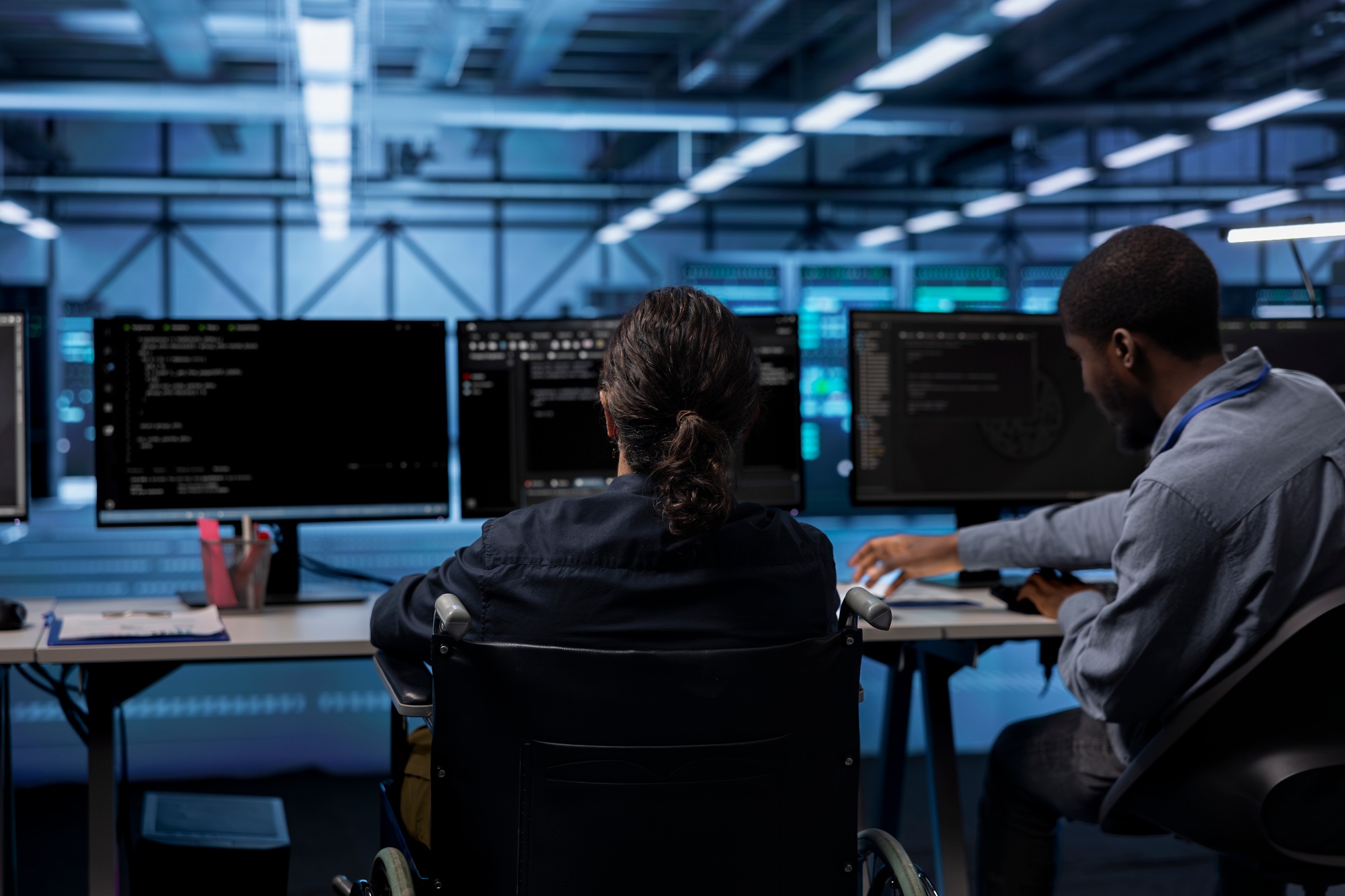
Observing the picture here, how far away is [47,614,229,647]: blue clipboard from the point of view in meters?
1.76

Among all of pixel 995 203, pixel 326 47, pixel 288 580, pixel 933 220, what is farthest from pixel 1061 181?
pixel 288 580

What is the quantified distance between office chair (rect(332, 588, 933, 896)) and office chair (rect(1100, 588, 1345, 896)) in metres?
0.60

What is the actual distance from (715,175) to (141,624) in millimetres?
6578

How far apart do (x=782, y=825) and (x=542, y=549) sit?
0.37 meters

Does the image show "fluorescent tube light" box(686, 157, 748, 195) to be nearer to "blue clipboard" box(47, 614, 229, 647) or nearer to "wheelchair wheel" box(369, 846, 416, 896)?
"blue clipboard" box(47, 614, 229, 647)

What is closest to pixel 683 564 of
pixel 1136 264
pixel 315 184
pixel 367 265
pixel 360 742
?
pixel 1136 264

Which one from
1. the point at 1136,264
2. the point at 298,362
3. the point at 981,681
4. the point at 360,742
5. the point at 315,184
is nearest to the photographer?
the point at 1136,264

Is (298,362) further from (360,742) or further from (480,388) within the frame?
(360,742)

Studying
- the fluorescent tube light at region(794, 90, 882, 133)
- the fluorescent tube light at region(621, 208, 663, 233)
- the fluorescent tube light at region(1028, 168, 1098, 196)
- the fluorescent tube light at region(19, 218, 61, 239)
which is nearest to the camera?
the fluorescent tube light at region(794, 90, 882, 133)

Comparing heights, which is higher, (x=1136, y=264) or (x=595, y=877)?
(x=1136, y=264)

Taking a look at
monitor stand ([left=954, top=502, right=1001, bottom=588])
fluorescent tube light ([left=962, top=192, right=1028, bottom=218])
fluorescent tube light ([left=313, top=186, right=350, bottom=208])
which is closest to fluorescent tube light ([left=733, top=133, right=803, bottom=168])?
fluorescent tube light ([left=313, top=186, right=350, bottom=208])

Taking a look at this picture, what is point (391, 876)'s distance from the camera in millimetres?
1205

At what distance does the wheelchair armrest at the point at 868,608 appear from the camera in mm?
1108

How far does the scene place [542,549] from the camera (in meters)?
1.12
